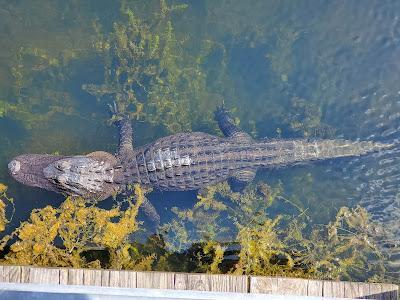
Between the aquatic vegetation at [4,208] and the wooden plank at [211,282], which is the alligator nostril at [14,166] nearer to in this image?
the aquatic vegetation at [4,208]

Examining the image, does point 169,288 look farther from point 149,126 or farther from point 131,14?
point 131,14

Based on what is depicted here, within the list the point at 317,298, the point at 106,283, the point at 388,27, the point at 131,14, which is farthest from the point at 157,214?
the point at 388,27

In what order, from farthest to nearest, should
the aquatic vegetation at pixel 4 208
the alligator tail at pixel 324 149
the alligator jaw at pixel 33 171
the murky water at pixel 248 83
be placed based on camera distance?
the murky water at pixel 248 83 → the alligator tail at pixel 324 149 → the alligator jaw at pixel 33 171 → the aquatic vegetation at pixel 4 208

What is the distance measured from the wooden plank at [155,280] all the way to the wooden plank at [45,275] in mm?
874

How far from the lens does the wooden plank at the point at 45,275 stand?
4859 mm

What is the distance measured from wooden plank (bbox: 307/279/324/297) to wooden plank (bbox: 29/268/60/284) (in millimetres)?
2685

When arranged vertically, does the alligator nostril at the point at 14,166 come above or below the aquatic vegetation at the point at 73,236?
above

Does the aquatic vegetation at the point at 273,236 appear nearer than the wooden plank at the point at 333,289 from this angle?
No

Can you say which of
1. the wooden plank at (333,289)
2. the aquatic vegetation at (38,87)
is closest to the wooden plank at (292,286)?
the wooden plank at (333,289)

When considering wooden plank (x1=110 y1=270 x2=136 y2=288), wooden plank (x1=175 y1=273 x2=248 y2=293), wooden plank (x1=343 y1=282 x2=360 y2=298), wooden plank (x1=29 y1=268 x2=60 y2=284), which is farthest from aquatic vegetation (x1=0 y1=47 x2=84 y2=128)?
wooden plank (x1=343 y1=282 x2=360 y2=298)

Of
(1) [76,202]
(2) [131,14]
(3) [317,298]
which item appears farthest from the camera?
(2) [131,14]

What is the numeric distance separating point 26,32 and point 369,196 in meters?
5.47

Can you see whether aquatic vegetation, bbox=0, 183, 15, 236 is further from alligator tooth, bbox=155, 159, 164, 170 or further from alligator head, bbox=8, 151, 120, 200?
alligator tooth, bbox=155, 159, 164, 170

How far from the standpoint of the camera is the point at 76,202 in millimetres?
6027
